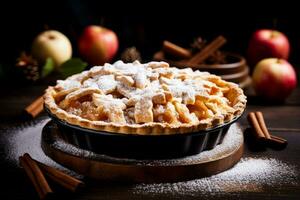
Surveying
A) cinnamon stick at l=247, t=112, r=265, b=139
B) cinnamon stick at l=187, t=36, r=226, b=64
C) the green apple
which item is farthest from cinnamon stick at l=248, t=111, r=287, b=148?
the green apple

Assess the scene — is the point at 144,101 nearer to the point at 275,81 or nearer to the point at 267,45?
the point at 275,81

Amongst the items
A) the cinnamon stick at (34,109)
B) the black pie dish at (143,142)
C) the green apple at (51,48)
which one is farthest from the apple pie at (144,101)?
the green apple at (51,48)

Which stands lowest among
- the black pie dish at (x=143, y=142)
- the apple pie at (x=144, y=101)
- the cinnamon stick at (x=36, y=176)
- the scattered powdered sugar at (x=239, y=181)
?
the cinnamon stick at (x=36, y=176)

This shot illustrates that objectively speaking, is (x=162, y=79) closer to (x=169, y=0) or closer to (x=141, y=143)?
(x=141, y=143)

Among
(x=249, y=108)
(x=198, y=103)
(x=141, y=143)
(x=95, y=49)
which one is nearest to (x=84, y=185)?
(x=141, y=143)

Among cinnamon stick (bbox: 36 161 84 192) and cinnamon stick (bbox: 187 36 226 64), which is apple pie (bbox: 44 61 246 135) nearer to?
cinnamon stick (bbox: 36 161 84 192)

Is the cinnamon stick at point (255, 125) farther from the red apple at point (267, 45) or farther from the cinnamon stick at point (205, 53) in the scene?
the red apple at point (267, 45)
